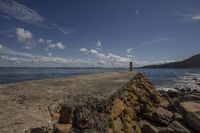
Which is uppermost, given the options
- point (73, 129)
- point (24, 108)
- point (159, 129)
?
point (24, 108)

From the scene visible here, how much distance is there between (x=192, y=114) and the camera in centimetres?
449

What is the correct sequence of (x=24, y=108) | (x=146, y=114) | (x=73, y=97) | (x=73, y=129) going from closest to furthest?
1. (x=73, y=129)
2. (x=24, y=108)
3. (x=73, y=97)
4. (x=146, y=114)

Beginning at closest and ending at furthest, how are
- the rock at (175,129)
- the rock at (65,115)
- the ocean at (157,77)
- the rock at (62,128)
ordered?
1. the rock at (62,128)
2. the rock at (65,115)
3. the rock at (175,129)
4. the ocean at (157,77)

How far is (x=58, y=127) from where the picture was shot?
1847mm

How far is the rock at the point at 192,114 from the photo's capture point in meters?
4.38

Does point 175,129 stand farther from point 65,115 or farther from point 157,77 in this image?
point 157,77

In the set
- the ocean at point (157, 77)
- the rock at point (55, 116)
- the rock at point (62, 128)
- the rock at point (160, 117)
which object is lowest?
the ocean at point (157, 77)

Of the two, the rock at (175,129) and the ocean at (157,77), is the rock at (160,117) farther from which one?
the ocean at (157,77)

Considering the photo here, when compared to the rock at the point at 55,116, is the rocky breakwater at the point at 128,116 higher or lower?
lower

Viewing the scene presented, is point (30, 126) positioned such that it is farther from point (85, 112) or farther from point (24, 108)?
point (85, 112)

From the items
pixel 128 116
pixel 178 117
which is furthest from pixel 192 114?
pixel 128 116

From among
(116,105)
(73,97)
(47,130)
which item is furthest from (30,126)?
(116,105)

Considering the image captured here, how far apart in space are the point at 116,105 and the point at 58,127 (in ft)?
4.22

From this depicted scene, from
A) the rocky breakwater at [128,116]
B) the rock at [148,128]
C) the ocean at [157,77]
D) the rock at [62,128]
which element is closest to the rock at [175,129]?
the rocky breakwater at [128,116]
